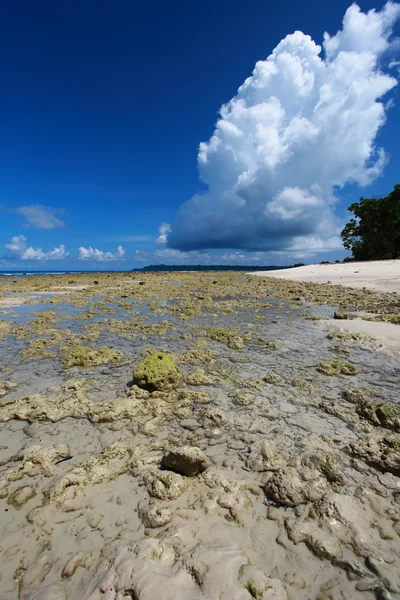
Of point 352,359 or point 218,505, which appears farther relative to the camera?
point 352,359

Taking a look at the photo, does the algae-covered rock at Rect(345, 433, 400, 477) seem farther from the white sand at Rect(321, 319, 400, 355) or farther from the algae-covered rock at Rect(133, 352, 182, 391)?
the white sand at Rect(321, 319, 400, 355)

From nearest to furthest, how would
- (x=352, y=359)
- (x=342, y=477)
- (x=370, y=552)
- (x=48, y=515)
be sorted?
(x=370, y=552)
(x=48, y=515)
(x=342, y=477)
(x=352, y=359)

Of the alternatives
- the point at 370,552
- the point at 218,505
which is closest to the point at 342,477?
the point at 370,552

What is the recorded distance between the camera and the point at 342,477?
3.90 m

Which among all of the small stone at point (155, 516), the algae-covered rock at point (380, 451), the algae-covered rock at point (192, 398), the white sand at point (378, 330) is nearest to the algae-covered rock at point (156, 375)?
the algae-covered rock at point (192, 398)

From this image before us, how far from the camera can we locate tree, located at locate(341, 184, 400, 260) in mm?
55344

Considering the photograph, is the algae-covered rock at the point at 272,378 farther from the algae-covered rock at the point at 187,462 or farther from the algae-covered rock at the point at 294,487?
the algae-covered rock at the point at 187,462

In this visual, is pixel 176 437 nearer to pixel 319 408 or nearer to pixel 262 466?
pixel 262 466

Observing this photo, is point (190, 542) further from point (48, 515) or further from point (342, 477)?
point (342, 477)

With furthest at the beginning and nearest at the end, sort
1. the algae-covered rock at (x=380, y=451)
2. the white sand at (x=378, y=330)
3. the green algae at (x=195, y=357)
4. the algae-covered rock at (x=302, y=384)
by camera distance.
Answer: the white sand at (x=378, y=330) → the green algae at (x=195, y=357) → the algae-covered rock at (x=302, y=384) → the algae-covered rock at (x=380, y=451)

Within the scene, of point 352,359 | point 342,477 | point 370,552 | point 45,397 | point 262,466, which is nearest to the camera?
point 370,552

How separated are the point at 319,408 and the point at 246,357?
3308mm

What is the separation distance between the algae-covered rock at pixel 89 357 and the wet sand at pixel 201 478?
0.07 metres

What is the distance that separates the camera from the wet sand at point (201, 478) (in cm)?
267
